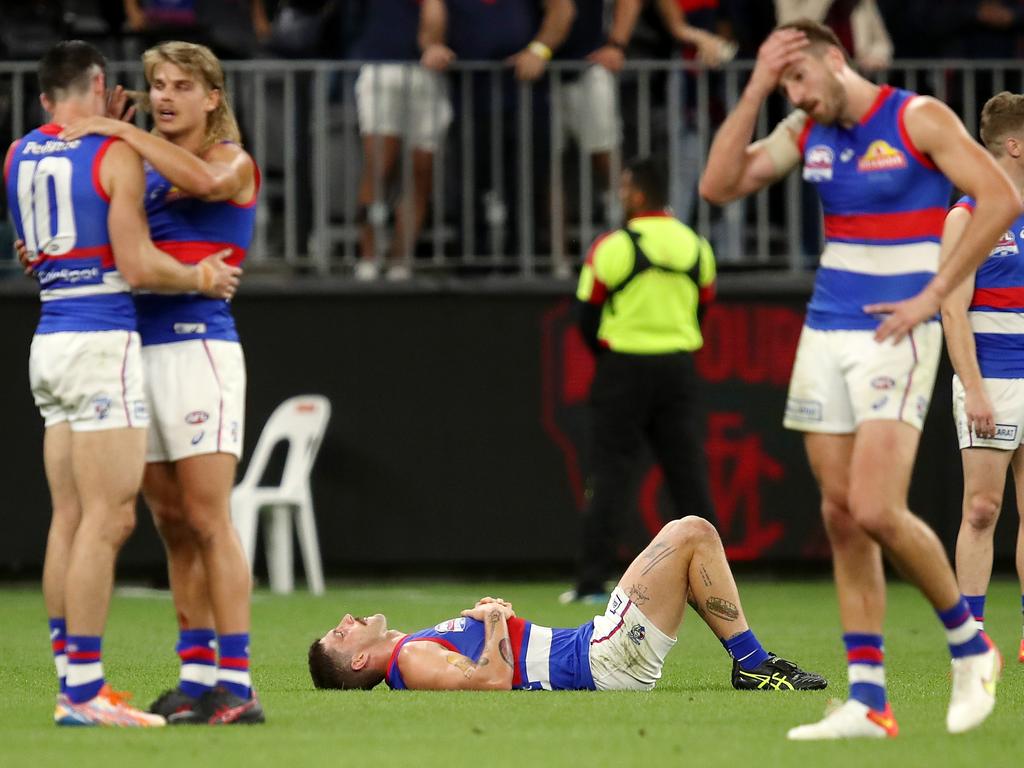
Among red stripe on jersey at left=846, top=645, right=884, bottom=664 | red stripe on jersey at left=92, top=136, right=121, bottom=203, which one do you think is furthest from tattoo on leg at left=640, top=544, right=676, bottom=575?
red stripe on jersey at left=92, top=136, right=121, bottom=203

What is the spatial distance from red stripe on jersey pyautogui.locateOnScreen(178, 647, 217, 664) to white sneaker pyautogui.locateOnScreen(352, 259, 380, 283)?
6.93m

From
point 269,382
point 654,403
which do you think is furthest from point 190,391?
point 269,382

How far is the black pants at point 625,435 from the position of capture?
11578 millimetres

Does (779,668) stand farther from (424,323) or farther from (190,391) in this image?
(424,323)

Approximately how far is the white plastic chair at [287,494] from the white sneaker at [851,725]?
7211 millimetres

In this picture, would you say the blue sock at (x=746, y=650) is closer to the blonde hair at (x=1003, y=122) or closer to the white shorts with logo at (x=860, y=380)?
the white shorts with logo at (x=860, y=380)

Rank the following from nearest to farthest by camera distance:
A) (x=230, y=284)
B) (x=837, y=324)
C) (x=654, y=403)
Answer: (x=837, y=324)
(x=230, y=284)
(x=654, y=403)

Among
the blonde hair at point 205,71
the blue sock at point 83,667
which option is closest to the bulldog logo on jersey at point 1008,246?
the blonde hair at point 205,71

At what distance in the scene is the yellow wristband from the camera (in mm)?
13062

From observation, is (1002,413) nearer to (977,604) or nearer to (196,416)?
(977,604)

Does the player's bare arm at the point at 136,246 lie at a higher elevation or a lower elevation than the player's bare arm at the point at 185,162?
lower

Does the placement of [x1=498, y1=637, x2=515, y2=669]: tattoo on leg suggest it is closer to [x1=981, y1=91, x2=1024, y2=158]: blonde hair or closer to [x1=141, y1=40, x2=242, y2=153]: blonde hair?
[x1=141, y1=40, x2=242, y2=153]: blonde hair

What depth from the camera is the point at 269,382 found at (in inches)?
523

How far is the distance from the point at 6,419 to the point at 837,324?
8468 millimetres
